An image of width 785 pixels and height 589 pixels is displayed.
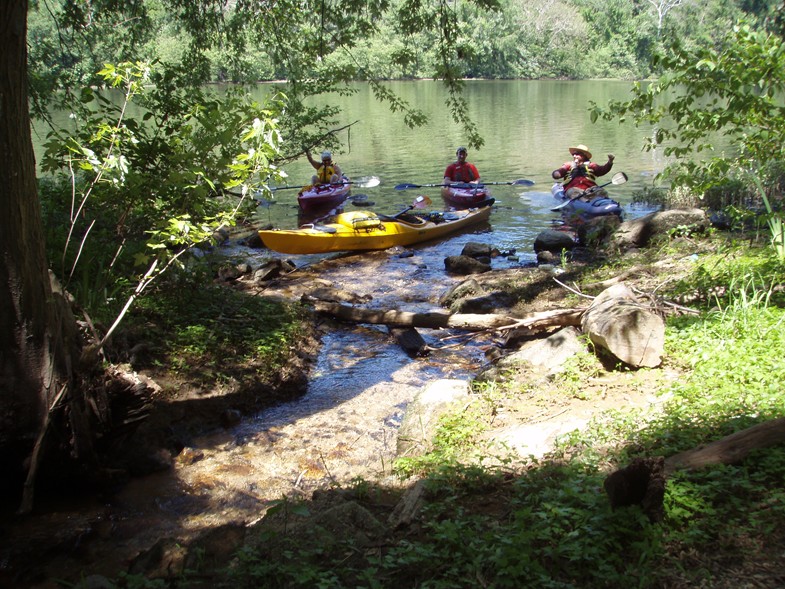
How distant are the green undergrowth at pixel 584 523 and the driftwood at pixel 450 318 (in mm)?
2154

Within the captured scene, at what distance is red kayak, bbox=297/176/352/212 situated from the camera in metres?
14.8

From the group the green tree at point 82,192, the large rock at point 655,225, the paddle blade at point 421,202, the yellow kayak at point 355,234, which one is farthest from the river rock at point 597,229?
the green tree at point 82,192

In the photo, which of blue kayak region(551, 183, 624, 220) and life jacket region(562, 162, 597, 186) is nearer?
blue kayak region(551, 183, 624, 220)

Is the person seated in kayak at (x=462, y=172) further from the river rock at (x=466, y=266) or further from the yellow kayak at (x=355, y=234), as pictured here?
the river rock at (x=466, y=266)

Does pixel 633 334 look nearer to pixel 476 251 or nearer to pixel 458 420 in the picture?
pixel 458 420

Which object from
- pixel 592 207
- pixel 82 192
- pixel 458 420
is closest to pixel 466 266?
pixel 592 207

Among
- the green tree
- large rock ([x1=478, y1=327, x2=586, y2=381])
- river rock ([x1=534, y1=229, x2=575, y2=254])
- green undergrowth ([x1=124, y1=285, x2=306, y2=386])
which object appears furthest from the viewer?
river rock ([x1=534, y1=229, x2=575, y2=254])

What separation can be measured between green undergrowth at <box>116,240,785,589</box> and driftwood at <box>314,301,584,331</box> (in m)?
2.15

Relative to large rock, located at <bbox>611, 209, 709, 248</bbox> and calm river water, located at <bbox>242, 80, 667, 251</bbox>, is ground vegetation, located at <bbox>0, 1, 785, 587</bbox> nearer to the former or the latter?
large rock, located at <bbox>611, 209, 709, 248</bbox>

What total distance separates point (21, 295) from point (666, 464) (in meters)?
3.56

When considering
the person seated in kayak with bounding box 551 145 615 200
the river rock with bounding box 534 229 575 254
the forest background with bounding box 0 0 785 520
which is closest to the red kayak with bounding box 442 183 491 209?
the person seated in kayak with bounding box 551 145 615 200

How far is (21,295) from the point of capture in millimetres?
3684

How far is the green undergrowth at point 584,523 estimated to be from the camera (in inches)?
105

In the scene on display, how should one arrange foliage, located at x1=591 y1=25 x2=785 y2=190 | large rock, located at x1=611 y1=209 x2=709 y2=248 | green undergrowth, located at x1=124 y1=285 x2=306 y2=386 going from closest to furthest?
1. foliage, located at x1=591 y1=25 x2=785 y2=190
2. green undergrowth, located at x1=124 y1=285 x2=306 y2=386
3. large rock, located at x1=611 y1=209 x2=709 y2=248
